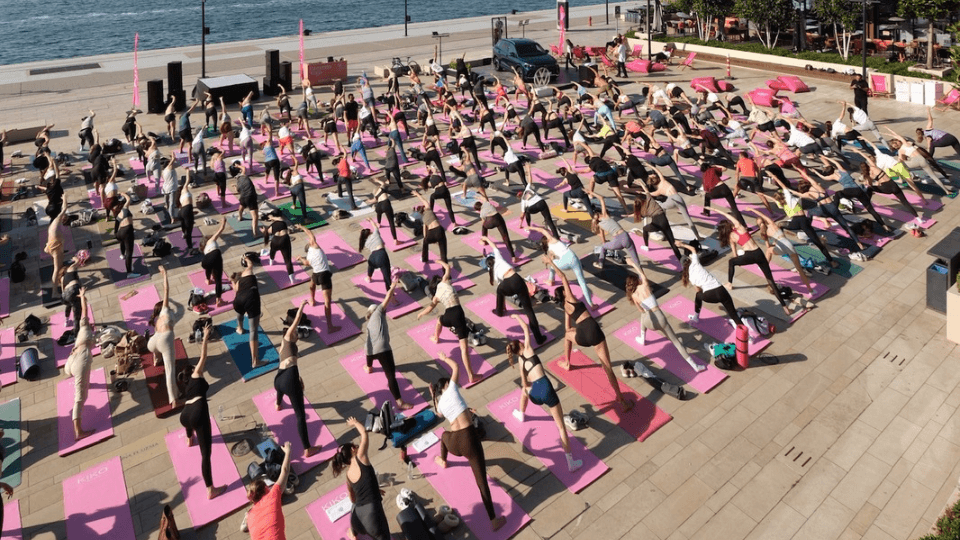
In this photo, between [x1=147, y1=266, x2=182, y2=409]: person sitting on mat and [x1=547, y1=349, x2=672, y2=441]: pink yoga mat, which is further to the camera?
[x1=147, y1=266, x2=182, y2=409]: person sitting on mat

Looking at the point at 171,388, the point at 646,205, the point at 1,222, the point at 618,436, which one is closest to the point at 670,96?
the point at 646,205

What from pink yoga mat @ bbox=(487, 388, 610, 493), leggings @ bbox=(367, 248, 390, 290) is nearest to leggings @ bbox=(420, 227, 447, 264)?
Result: leggings @ bbox=(367, 248, 390, 290)

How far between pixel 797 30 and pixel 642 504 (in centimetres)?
3544

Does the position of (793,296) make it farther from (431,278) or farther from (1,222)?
(1,222)

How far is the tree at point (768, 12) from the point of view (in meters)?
34.3

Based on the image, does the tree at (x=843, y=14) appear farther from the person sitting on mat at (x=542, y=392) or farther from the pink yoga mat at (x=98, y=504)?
the pink yoga mat at (x=98, y=504)

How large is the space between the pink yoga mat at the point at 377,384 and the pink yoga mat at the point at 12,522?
488cm

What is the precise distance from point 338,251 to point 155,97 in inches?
748

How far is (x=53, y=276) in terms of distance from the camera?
14008 mm

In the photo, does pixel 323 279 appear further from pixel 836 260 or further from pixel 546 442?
pixel 836 260

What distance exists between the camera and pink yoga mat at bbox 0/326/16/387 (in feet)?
36.5

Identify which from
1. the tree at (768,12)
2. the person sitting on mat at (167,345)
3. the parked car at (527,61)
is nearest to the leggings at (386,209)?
the person sitting on mat at (167,345)

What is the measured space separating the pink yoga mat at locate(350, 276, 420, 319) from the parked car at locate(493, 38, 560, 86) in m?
19.9

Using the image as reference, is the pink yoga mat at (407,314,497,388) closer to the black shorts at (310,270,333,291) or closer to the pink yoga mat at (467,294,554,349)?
the pink yoga mat at (467,294,554,349)
